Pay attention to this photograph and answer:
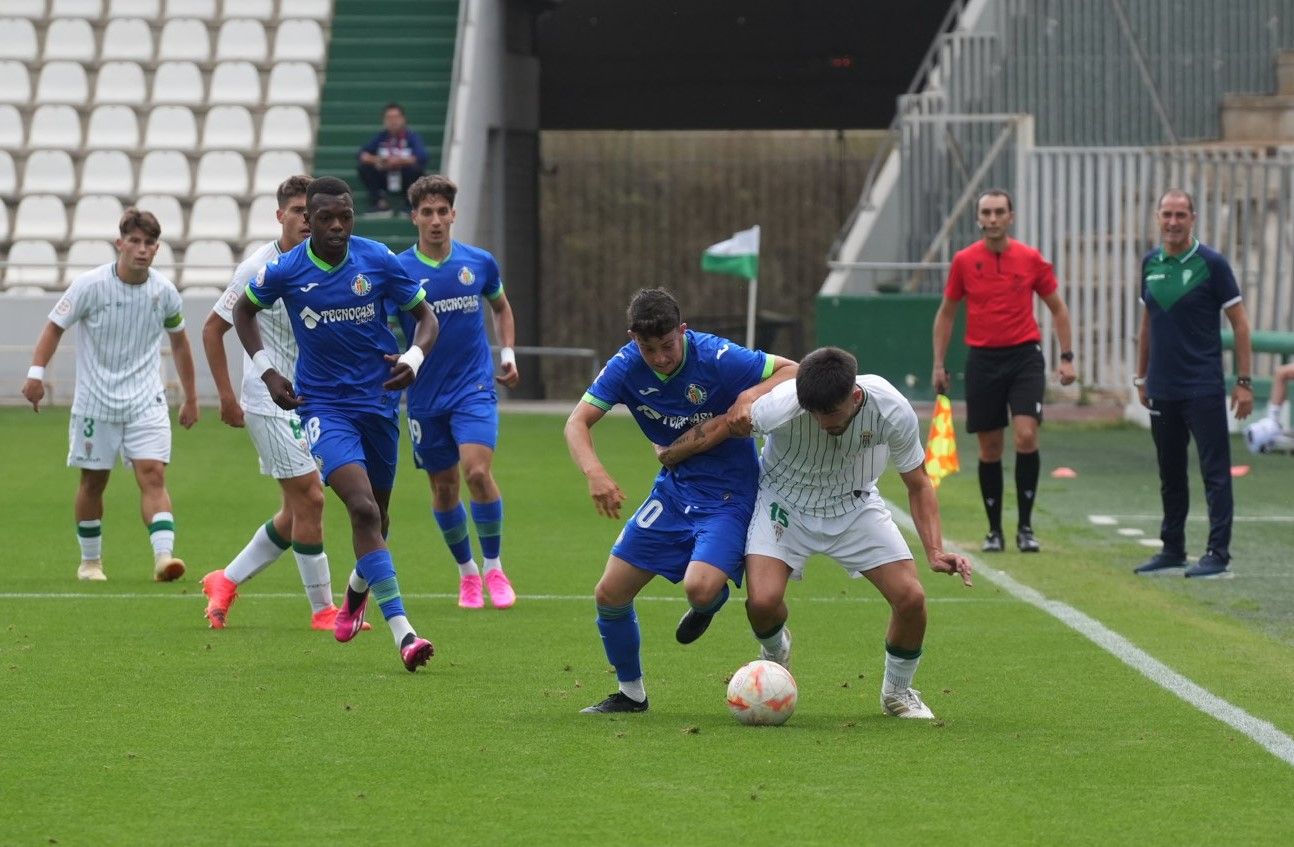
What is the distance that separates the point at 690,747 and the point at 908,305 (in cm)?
1680

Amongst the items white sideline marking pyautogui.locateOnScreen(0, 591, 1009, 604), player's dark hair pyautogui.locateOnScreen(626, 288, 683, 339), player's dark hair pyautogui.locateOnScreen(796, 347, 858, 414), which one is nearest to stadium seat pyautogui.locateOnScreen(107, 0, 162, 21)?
white sideline marking pyautogui.locateOnScreen(0, 591, 1009, 604)

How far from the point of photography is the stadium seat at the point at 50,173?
2684 cm

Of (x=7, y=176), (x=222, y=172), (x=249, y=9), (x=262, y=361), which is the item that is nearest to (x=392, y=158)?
(x=222, y=172)

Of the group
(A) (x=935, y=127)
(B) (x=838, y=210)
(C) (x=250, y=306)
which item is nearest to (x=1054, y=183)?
(A) (x=935, y=127)

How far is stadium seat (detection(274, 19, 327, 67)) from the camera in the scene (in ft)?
93.5

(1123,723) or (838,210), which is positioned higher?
(838,210)

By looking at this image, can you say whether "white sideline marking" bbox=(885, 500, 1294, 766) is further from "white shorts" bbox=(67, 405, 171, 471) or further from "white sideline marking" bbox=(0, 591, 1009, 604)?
"white shorts" bbox=(67, 405, 171, 471)

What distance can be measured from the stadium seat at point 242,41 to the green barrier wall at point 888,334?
9.68 m

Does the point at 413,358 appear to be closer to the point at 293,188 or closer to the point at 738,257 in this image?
the point at 293,188

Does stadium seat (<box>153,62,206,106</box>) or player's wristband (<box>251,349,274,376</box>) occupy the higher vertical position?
stadium seat (<box>153,62,206,106</box>)

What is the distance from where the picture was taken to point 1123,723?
22.5ft

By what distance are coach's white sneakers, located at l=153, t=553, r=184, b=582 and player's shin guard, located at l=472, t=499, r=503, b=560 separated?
5.58 feet

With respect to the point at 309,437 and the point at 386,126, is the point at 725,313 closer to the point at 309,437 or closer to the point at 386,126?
the point at 386,126

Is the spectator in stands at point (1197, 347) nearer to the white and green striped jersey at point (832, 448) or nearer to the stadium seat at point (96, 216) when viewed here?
the white and green striped jersey at point (832, 448)
